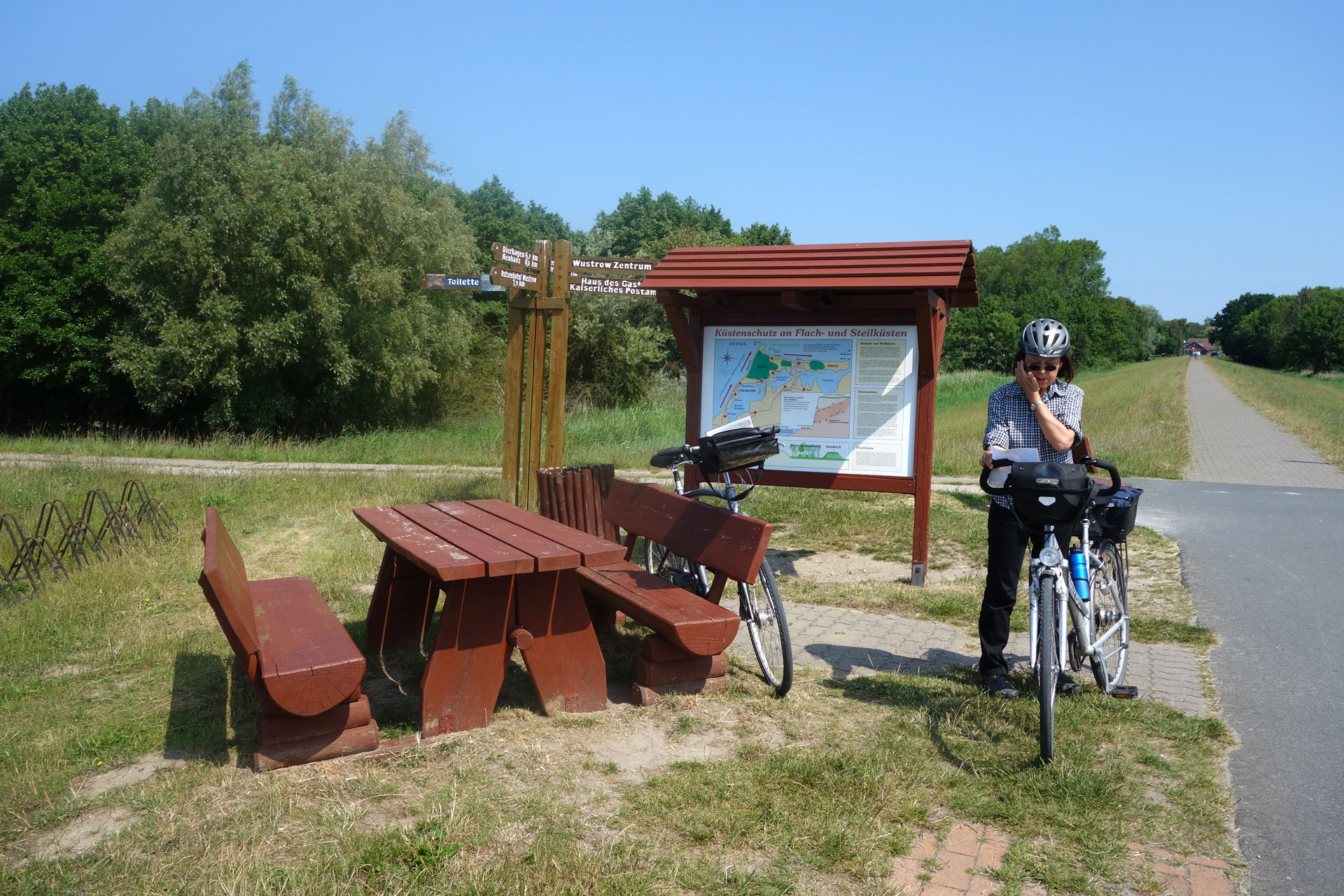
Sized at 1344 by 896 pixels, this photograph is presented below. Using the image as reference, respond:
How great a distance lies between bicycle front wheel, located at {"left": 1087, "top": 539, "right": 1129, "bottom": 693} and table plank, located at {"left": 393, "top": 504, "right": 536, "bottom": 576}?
2.58m

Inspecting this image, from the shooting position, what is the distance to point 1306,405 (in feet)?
122

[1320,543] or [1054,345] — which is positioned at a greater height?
[1054,345]

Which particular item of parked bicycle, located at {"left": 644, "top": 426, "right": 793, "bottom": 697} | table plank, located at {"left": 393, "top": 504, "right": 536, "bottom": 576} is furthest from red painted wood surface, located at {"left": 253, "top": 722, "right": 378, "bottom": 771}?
parked bicycle, located at {"left": 644, "top": 426, "right": 793, "bottom": 697}

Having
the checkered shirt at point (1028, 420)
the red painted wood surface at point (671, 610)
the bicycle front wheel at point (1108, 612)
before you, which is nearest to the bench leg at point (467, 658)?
the red painted wood surface at point (671, 610)

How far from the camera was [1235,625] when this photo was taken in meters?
6.17

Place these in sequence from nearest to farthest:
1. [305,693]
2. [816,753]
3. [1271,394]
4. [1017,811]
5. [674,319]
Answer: [1017,811]
[305,693]
[816,753]
[674,319]
[1271,394]

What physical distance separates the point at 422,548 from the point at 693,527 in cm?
148

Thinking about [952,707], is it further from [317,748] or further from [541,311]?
[541,311]

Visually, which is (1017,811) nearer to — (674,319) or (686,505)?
(686,505)

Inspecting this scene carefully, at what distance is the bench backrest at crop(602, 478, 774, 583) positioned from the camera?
14.8 ft

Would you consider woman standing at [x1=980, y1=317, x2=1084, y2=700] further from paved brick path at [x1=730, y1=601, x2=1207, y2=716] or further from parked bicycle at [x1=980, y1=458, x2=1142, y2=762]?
paved brick path at [x1=730, y1=601, x2=1207, y2=716]

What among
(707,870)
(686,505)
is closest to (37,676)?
(686,505)

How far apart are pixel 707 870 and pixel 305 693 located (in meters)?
1.66

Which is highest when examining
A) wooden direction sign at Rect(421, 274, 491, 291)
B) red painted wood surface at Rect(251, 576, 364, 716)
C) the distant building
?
the distant building
